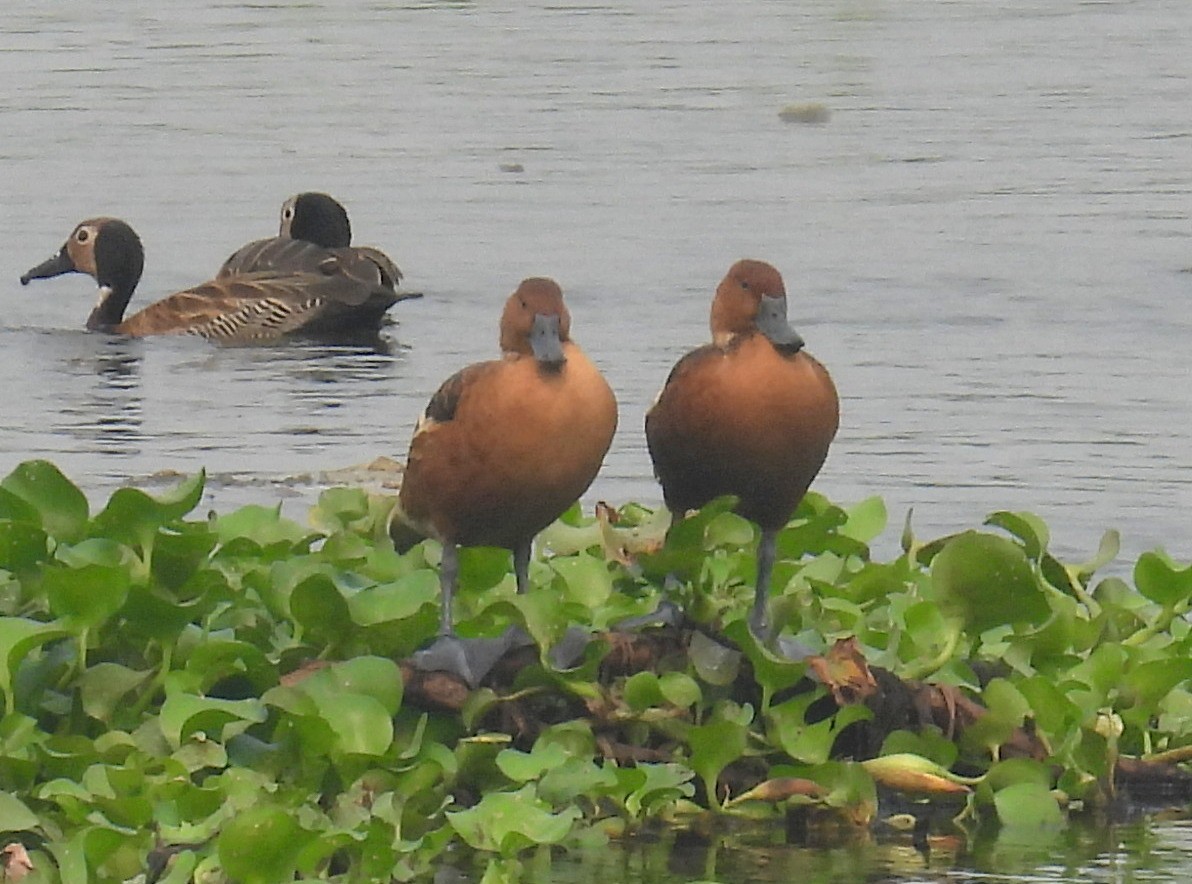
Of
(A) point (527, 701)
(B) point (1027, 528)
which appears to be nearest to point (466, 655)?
(A) point (527, 701)

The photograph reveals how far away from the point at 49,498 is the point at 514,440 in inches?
40.8

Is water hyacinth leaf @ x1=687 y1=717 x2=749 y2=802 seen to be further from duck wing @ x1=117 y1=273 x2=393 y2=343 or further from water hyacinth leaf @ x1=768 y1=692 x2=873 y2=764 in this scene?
duck wing @ x1=117 y1=273 x2=393 y2=343

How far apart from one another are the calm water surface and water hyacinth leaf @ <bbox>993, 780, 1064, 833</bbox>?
3069mm

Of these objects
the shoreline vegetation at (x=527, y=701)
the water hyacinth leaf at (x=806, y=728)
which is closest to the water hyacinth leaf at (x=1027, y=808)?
the shoreline vegetation at (x=527, y=701)

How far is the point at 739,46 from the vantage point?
2359 centimetres

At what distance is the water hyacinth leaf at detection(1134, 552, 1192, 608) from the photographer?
6.75 metres

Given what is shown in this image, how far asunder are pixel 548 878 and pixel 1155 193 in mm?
11942

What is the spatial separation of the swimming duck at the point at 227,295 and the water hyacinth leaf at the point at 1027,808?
8.55 m

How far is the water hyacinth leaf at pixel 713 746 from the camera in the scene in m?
6.07

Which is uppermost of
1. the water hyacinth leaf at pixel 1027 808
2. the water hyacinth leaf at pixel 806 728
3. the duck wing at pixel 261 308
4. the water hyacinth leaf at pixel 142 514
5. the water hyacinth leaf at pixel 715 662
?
the duck wing at pixel 261 308

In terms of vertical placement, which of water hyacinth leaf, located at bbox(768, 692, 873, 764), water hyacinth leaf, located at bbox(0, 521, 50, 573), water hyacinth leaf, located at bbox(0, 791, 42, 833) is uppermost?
water hyacinth leaf, located at bbox(0, 521, 50, 573)

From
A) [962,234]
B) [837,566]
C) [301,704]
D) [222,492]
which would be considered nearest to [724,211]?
[962,234]

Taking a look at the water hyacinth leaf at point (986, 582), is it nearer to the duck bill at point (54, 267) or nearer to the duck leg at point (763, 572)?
the duck leg at point (763, 572)

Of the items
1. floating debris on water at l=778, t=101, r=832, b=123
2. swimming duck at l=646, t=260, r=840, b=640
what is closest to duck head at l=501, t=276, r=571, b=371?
swimming duck at l=646, t=260, r=840, b=640
